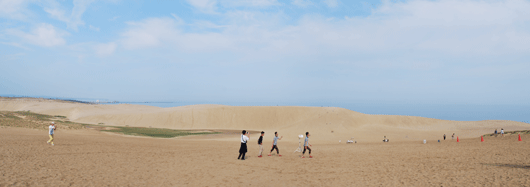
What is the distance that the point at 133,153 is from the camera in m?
19.2

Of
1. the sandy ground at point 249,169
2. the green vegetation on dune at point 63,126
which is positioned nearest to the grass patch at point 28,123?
the green vegetation on dune at point 63,126

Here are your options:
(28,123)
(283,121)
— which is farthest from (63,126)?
(283,121)

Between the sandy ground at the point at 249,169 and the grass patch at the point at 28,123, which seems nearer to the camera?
the sandy ground at the point at 249,169

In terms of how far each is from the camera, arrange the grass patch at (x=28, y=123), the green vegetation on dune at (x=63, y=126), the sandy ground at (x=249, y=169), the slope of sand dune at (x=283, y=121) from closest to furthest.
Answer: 1. the sandy ground at (x=249, y=169)
2. the grass patch at (x=28, y=123)
3. the green vegetation on dune at (x=63, y=126)
4. the slope of sand dune at (x=283, y=121)

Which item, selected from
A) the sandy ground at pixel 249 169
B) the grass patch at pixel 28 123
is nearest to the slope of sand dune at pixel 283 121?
the grass patch at pixel 28 123

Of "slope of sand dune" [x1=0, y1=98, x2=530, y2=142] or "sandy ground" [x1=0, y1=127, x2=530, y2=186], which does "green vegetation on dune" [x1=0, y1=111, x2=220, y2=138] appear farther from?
"sandy ground" [x1=0, y1=127, x2=530, y2=186]

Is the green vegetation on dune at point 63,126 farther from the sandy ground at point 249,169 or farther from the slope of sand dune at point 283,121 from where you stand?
the sandy ground at point 249,169

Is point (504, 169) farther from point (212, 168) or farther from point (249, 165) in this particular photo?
Result: point (212, 168)

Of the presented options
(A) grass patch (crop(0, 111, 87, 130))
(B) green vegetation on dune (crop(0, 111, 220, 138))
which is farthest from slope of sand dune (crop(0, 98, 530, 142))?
(A) grass patch (crop(0, 111, 87, 130))

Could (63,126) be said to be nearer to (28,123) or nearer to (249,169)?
(28,123)

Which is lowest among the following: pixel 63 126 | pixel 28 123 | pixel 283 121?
pixel 63 126

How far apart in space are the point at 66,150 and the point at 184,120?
47.0m

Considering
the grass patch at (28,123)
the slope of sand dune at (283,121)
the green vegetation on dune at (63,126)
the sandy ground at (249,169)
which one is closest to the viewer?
the sandy ground at (249,169)

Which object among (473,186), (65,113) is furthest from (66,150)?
(65,113)
